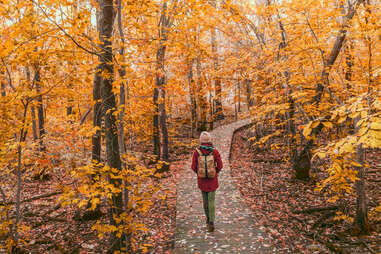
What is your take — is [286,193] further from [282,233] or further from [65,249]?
[65,249]

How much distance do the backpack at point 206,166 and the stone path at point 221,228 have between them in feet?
4.38

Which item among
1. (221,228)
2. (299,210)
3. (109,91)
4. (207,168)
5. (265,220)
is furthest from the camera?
(299,210)

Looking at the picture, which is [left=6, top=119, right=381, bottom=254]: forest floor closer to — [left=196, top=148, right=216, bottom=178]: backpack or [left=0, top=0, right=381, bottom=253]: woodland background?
[left=0, top=0, right=381, bottom=253]: woodland background

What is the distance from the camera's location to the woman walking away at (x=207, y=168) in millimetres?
4746

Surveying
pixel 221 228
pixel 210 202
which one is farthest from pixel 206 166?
pixel 221 228

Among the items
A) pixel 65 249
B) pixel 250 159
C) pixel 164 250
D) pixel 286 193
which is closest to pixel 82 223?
pixel 65 249

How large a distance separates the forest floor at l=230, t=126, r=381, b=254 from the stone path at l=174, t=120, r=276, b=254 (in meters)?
0.41

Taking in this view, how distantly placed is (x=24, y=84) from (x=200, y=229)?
196 inches

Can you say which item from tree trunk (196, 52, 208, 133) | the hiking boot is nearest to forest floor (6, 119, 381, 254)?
the hiking boot

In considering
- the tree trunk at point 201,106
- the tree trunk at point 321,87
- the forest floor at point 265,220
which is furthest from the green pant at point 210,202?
the tree trunk at point 201,106

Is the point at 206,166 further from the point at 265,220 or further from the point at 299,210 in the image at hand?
the point at 299,210

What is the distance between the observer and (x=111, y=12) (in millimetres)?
3789

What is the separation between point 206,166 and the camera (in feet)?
15.6

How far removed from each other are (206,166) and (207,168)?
45 mm
